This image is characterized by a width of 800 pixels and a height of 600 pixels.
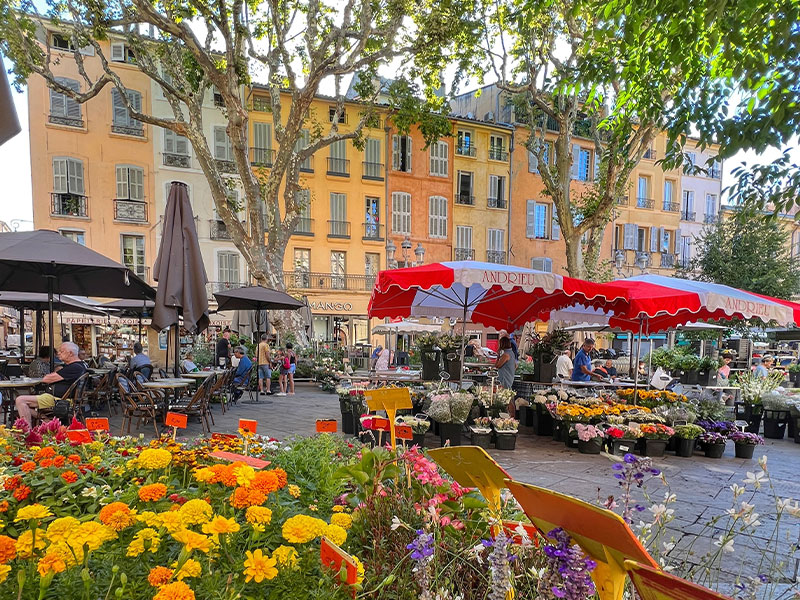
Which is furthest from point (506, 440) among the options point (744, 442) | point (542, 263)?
point (542, 263)

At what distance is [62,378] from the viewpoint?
611 centimetres

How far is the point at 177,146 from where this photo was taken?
23.2 meters

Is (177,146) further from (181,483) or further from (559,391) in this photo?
(181,483)

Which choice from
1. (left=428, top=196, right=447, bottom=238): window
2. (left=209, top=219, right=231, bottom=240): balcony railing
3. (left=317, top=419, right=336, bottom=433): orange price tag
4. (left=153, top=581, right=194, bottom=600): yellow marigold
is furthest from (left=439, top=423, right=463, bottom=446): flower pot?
(left=428, top=196, right=447, bottom=238): window

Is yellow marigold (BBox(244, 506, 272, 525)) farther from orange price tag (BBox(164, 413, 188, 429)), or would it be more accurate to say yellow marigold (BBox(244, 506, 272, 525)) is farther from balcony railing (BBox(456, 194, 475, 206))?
balcony railing (BBox(456, 194, 475, 206))

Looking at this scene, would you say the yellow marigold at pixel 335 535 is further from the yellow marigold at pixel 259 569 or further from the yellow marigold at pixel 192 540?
the yellow marigold at pixel 192 540

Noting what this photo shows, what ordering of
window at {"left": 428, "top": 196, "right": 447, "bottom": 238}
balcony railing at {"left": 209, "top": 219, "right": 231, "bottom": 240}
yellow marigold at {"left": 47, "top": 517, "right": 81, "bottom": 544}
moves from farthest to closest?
1. window at {"left": 428, "top": 196, "right": 447, "bottom": 238}
2. balcony railing at {"left": 209, "top": 219, "right": 231, "bottom": 240}
3. yellow marigold at {"left": 47, "top": 517, "right": 81, "bottom": 544}

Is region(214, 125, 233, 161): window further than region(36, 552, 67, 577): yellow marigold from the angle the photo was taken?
Yes

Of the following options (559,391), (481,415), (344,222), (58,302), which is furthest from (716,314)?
(344,222)

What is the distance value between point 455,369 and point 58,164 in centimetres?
2056

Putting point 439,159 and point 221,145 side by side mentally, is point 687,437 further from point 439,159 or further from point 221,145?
point 439,159

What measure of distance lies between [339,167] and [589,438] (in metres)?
22.5

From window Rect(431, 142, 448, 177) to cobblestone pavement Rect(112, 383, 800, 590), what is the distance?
21394 millimetres

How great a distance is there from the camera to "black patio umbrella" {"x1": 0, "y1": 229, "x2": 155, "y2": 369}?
5.60 meters
